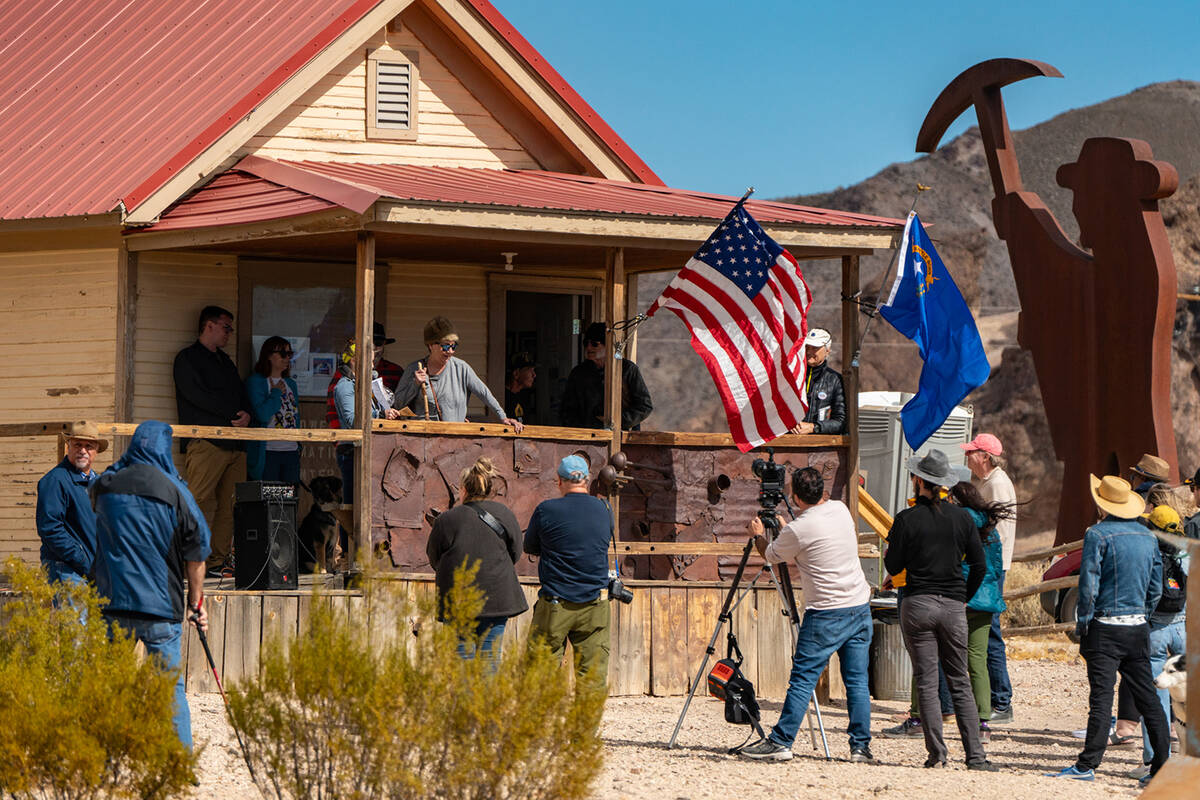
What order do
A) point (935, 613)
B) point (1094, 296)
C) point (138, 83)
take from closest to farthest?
point (935, 613), point (138, 83), point (1094, 296)

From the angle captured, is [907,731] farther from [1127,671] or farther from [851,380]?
[851,380]

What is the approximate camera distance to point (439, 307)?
47.4 ft

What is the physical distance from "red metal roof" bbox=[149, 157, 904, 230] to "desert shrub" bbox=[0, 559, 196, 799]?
496 centimetres

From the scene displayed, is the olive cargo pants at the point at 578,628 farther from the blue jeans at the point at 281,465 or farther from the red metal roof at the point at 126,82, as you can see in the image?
the red metal roof at the point at 126,82

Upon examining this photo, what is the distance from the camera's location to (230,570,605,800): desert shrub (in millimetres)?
6117

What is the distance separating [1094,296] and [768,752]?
39.5 feet

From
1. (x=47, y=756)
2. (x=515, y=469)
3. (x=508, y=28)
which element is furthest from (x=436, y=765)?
(x=508, y=28)

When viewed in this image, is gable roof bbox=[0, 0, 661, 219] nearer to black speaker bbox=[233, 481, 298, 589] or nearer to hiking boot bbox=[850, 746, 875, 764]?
black speaker bbox=[233, 481, 298, 589]

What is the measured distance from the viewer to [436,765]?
6152 mm

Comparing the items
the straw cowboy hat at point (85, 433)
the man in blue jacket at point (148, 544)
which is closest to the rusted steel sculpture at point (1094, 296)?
the straw cowboy hat at point (85, 433)

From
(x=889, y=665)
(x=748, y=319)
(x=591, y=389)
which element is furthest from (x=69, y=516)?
(x=889, y=665)

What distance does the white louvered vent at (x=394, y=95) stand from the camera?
46.1ft

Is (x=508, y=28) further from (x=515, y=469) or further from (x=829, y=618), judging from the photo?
(x=829, y=618)

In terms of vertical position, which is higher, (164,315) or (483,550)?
(164,315)
